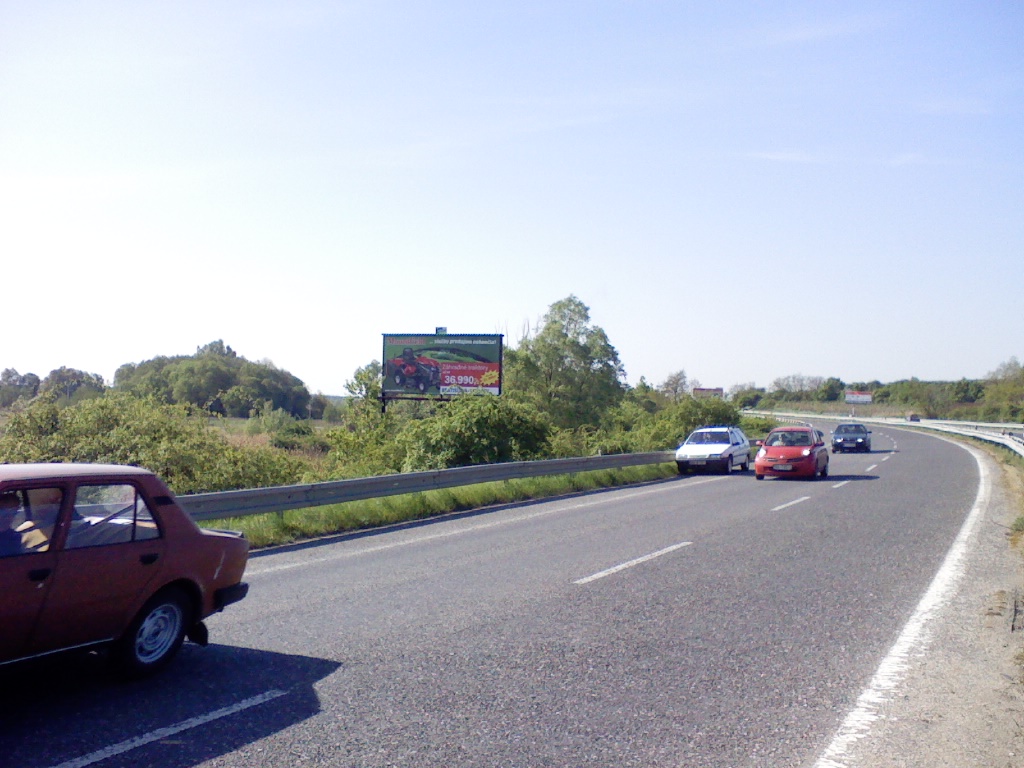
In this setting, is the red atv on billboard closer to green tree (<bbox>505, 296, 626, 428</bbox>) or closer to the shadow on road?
green tree (<bbox>505, 296, 626, 428</bbox>)

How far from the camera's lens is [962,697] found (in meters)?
5.94

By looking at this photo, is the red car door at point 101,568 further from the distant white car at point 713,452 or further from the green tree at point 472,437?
the distant white car at point 713,452

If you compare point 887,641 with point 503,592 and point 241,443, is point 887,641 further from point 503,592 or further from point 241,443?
point 241,443

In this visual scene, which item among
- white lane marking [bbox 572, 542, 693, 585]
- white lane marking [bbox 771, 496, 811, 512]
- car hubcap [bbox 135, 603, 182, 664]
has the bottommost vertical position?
white lane marking [bbox 771, 496, 811, 512]

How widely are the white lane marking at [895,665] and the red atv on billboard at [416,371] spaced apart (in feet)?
99.3

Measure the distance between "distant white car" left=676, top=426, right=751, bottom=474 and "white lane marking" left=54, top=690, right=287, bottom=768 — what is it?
2280cm

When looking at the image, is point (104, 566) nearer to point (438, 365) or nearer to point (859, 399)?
point (438, 365)

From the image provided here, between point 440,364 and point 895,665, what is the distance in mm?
34835

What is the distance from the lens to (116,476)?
6.06 meters

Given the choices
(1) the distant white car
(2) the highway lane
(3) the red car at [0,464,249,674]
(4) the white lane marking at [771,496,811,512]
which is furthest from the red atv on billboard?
(3) the red car at [0,464,249,674]

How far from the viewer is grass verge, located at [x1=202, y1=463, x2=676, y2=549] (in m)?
13.0

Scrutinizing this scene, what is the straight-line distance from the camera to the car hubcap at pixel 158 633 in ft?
19.7

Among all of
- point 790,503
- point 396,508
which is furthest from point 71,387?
point 790,503

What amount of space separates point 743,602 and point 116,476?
5.82 meters
